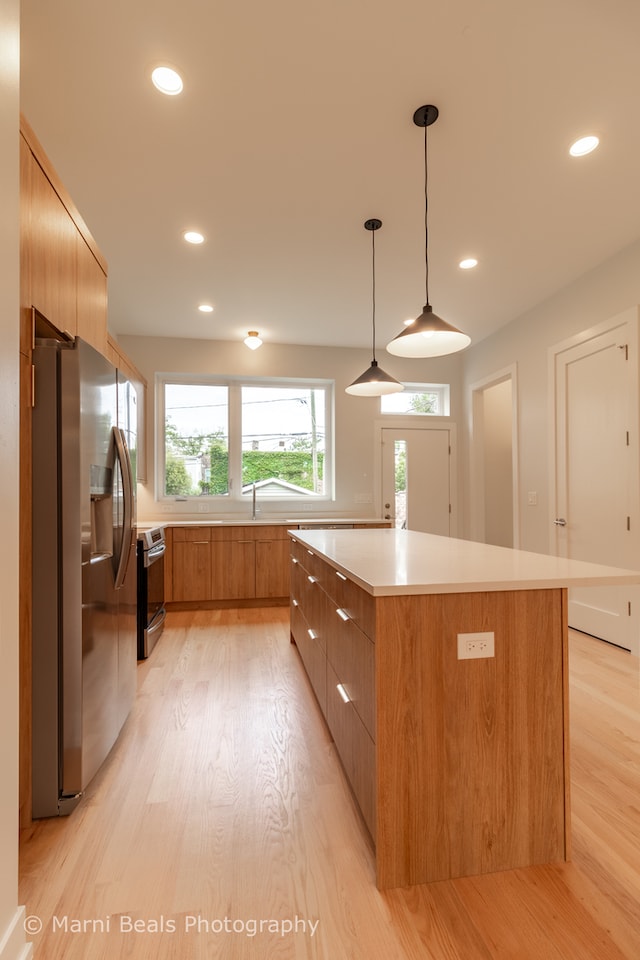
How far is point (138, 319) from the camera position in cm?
470

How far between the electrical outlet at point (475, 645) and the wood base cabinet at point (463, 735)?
0.05ft

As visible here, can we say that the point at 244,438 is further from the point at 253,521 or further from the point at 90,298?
the point at 90,298

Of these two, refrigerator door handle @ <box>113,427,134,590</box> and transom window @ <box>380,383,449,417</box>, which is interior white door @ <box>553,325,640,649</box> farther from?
refrigerator door handle @ <box>113,427,134,590</box>

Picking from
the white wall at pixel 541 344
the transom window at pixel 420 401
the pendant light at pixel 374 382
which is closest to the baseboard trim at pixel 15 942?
the pendant light at pixel 374 382

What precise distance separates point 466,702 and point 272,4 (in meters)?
2.44

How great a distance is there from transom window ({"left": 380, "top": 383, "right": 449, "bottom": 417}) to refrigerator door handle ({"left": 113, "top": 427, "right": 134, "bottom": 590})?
399 centimetres

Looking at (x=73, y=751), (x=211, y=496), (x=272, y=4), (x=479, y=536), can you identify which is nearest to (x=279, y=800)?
(x=73, y=751)

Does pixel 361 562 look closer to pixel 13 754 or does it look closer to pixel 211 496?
pixel 13 754

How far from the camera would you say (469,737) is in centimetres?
139

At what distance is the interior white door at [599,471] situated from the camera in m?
3.35

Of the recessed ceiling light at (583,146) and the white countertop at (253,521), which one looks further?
the white countertop at (253,521)

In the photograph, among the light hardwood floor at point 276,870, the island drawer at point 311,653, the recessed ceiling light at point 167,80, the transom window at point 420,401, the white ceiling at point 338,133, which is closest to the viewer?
the light hardwood floor at point 276,870

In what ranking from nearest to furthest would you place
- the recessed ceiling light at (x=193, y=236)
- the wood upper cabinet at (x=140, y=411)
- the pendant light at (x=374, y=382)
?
the pendant light at (x=374, y=382), the recessed ceiling light at (x=193, y=236), the wood upper cabinet at (x=140, y=411)

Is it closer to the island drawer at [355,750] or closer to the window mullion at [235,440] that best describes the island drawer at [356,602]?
the island drawer at [355,750]
